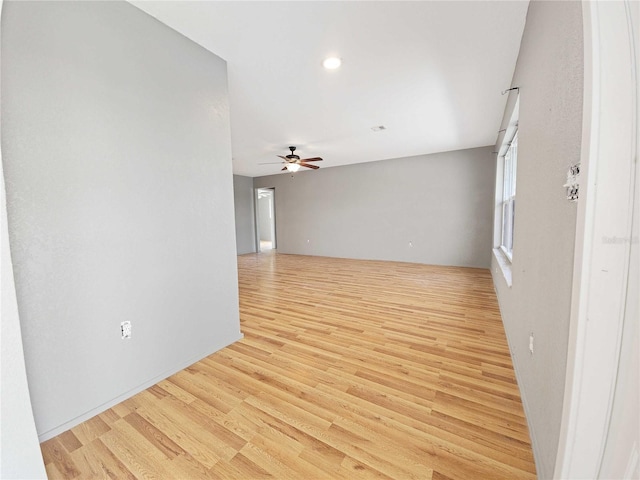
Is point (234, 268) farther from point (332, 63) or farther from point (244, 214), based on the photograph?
point (244, 214)

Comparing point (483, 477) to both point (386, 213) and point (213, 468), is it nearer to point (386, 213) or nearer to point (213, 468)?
point (213, 468)

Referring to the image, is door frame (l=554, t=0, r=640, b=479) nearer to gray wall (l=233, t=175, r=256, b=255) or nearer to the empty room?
the empty room

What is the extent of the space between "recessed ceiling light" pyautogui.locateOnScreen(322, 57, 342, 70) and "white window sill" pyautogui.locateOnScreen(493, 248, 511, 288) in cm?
256

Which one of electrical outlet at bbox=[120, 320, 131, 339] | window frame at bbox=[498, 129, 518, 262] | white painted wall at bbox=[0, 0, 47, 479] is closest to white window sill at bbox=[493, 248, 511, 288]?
window frame at bbox=[498, 129, 518, 262]

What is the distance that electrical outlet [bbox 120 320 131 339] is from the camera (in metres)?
1.65

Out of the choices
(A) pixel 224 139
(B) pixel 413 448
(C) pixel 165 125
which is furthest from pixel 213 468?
(A) pixel 224 139

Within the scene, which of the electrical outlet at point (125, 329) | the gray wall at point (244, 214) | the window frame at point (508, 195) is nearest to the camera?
the electrical outlet at point (125, 329)

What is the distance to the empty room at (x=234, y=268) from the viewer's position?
0.71 m

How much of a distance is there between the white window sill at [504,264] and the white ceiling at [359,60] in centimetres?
203

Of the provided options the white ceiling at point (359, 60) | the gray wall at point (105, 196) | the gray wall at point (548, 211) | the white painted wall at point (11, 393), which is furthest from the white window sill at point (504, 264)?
the white painted wall at point (11, 393)

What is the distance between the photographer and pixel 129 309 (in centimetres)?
168

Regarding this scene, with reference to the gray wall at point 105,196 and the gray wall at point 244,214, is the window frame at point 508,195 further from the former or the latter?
the gray wall at point 244,214

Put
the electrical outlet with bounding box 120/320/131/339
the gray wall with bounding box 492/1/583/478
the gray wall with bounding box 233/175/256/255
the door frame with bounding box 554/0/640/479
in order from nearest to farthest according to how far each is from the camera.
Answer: the door frame with bounding box 554/0/640/479 → the gray wall with bounding box 492/1/583/478 → the electrical outlet with bounding box 120/320/131/339 → the gray wall with bounding box 233/175/256/255

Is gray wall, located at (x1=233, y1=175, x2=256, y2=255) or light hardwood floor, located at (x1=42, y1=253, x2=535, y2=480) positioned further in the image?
gray wall, located at (x1=233, y1=175, x2=256, y2=255)
